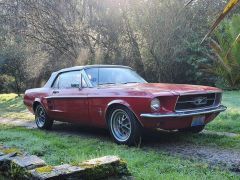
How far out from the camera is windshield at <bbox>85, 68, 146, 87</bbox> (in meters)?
7.91

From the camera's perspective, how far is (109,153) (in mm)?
6000

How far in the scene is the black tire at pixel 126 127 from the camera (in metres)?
6.56

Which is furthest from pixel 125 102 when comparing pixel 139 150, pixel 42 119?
pixel 42 119

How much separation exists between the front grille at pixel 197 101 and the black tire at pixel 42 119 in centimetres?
384

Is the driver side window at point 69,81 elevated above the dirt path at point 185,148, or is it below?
above

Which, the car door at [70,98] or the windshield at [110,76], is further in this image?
the windshield at [110,76]

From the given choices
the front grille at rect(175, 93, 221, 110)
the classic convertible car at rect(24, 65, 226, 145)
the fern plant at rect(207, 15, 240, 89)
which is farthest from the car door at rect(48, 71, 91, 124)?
the fern plant at rect(207, 15, 240, 89)

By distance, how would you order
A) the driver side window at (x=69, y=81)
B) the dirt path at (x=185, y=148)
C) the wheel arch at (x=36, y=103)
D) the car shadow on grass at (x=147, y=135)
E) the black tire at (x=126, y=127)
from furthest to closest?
the wheel arch at (x=36, y=103)
the driver side window at (x=69, y=81)
the car shadow on grass at (x=147, y=135)
the black tire at (x=126, y=127)
the dirt path at (x=185, y=148)

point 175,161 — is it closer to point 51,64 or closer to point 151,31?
point 151,31

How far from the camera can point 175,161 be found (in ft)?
17.7

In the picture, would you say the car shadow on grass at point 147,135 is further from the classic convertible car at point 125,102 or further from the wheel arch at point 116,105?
the wheel arch at point 116,105

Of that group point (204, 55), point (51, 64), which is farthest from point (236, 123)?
point (51, 64)

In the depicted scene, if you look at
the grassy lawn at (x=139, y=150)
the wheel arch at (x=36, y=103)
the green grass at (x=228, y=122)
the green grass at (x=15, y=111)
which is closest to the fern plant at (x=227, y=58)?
the green grass at (x=228, y=122)

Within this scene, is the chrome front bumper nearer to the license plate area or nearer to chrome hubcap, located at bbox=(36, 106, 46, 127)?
the license plate area
